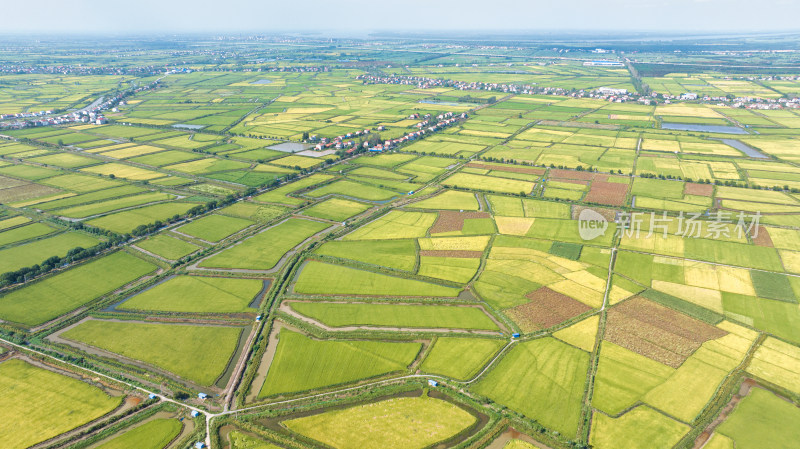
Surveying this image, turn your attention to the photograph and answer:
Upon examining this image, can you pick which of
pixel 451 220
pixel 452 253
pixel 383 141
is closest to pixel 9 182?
pixel 383 141

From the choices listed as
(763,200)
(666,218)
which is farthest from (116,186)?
(763,200)

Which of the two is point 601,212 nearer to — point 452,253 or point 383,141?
point 452,253

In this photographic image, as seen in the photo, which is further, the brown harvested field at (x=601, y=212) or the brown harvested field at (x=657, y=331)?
the brown harvested field at (x=601, y=212)

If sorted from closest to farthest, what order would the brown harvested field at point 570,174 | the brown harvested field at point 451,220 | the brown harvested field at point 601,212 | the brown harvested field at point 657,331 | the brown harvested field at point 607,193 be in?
the brown harvested field at point 657,331
the brown harvested field at point 451,220
the brown harvested field at point 601,212
the brown harvested field at point 607,193
the brown harvested field at point 570,174

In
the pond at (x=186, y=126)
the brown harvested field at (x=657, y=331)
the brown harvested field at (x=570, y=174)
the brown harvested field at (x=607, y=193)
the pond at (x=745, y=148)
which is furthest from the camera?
the pond at (x=186, y=126)

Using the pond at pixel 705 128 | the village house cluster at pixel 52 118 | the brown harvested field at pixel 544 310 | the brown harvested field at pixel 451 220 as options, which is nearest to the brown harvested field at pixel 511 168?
the brown harvested field at pixel 451 220

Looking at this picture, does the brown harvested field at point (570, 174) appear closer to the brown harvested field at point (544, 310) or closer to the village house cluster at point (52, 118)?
the brown harvested field at point (544, 310)

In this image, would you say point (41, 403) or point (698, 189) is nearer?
point (41, 403)

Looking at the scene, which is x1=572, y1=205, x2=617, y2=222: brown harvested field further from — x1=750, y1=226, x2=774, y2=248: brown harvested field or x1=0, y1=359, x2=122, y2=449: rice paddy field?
x1=0, y1=359, x2=122, y2=449: rice paddy field
